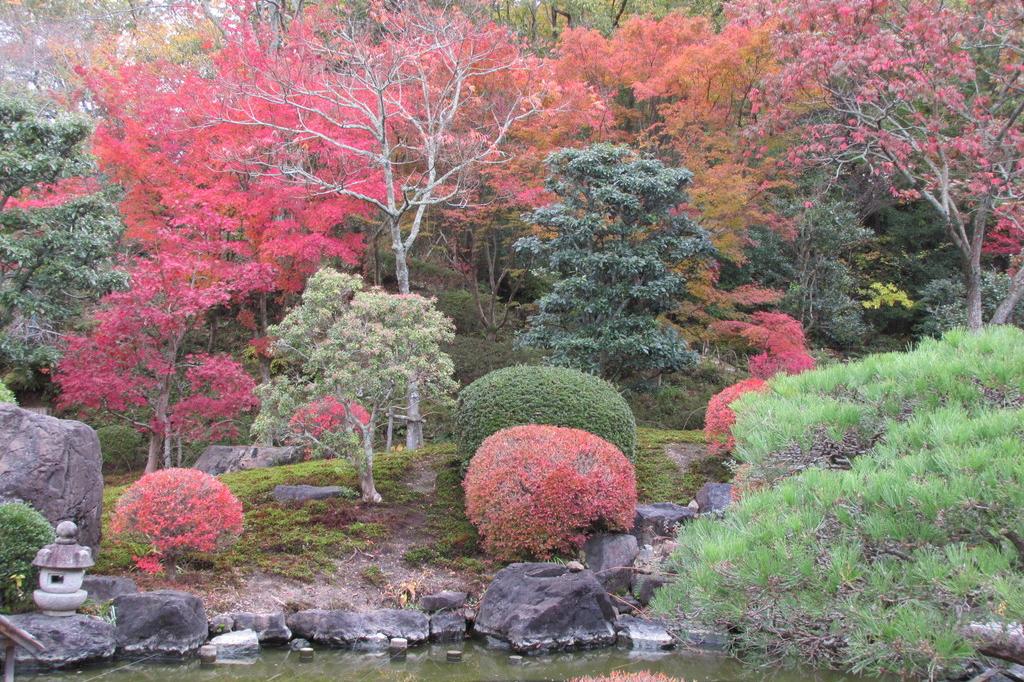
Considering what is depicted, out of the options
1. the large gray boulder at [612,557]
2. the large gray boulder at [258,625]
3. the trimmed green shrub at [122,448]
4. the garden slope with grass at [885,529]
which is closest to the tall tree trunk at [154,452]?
the trimmed green shrub at [122,448]

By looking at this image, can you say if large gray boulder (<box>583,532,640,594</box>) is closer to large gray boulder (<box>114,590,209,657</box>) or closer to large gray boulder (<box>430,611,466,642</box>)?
large gray boulder (<box>430,611,466,642</box>)

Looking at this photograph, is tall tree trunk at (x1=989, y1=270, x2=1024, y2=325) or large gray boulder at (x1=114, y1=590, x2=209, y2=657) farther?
tall tree trunk at (x1=989, y1=270, x2=1024, y2=325)

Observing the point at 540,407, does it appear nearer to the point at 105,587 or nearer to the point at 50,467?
the point at 105,587

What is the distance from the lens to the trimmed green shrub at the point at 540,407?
26.1 ft

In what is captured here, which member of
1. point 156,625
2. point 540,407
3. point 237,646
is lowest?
point 237,646

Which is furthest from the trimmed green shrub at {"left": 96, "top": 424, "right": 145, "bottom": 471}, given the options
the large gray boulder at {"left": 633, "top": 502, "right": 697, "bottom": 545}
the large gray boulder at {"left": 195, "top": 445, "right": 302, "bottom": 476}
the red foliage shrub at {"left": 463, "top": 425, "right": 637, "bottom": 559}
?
the large gray boulder at {"left": 633, "top": 502, "right": 697, "bottom": 545}

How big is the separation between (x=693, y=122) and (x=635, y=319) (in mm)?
4723

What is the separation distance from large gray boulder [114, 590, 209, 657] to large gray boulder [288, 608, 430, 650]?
30.1 inches

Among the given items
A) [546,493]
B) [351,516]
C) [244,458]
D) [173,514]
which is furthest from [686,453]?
[173,514]

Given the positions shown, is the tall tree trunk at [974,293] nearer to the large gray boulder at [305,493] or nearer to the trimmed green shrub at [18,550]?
the large gray boulder at [305,493]

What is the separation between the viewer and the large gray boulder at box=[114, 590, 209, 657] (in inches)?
209

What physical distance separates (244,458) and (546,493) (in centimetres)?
546

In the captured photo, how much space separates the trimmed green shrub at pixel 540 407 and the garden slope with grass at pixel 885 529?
15.2ft

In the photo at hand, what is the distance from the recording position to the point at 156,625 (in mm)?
5344
